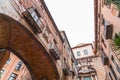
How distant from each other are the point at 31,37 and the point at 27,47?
1.05 meters

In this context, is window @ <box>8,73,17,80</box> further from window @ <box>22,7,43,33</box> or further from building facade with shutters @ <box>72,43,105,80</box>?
window @ <box>22,7,43,33</box>

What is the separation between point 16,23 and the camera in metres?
10.2

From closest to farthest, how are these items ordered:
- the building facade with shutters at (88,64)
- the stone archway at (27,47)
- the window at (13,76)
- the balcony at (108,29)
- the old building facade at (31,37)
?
the old building facade at (31,37) → the stone archway at (27,47) → the balcony at (108,29) → the building facade with shutters at (88,64) → the window at (13,76)

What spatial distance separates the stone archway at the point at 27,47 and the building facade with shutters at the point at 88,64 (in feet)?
37.3

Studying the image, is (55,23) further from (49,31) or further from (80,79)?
(80,79)

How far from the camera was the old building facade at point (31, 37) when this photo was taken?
33.1 feet

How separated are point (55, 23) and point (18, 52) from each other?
533cm

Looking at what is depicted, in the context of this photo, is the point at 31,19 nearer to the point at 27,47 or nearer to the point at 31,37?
the point at 31,37

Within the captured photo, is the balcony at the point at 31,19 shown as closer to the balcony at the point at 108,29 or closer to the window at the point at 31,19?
the window at the point at 31,19

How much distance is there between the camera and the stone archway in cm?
1051

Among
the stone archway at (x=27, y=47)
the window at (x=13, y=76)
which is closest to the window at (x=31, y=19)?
the stone archway at (x=27, y=47)

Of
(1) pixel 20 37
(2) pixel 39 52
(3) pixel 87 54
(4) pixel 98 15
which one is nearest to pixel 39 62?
(2) pixel 39 52

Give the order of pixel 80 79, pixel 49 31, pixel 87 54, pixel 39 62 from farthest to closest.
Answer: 1. pixel 87 54
2. pixel 80 79
3. pixel 49 31
4. pixel 39 62

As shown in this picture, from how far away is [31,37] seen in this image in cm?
1166
